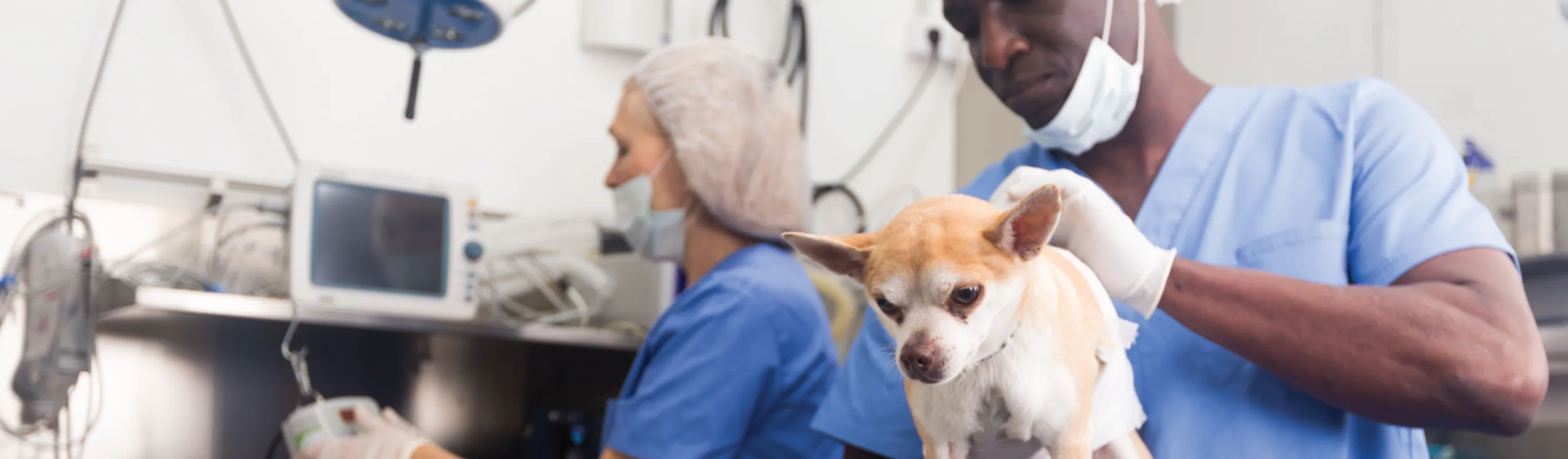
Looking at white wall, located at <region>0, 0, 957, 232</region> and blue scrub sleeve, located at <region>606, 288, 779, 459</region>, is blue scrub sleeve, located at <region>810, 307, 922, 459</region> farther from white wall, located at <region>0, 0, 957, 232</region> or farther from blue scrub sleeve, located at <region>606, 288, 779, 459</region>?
white wall, located at <region>0, 0, 957, 232</region>

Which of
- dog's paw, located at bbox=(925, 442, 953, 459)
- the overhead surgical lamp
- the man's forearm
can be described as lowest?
the man's forearm

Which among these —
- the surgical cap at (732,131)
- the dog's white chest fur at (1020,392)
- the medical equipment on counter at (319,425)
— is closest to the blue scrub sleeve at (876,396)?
the dog's white chest fur at (1020,392)

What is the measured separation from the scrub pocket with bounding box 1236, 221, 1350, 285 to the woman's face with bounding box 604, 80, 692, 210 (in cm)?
86

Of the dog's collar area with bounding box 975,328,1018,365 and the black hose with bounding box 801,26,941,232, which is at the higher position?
the dog's collar area with bounding box 975,328,1018,365

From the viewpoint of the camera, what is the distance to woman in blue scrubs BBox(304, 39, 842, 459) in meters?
1.28

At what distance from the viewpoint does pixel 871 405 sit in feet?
3.04

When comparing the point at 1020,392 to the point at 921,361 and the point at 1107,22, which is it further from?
the point at 1107,22

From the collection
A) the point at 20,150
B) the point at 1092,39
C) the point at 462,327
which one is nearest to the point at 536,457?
the point at 462,327

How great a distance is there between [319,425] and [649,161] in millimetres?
542

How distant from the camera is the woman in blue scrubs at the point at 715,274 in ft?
4.20

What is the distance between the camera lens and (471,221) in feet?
5.93

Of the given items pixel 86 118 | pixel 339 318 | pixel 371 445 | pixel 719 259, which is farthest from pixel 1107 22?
pixel 86 118

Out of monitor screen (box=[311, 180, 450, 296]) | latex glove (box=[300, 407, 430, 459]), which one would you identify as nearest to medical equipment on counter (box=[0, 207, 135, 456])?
monitor screen (box=[311, 180, 450, 296])

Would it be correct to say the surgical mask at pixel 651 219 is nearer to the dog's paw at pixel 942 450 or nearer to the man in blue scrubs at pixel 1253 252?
the man in blue scrubs at pixel 1253 252
